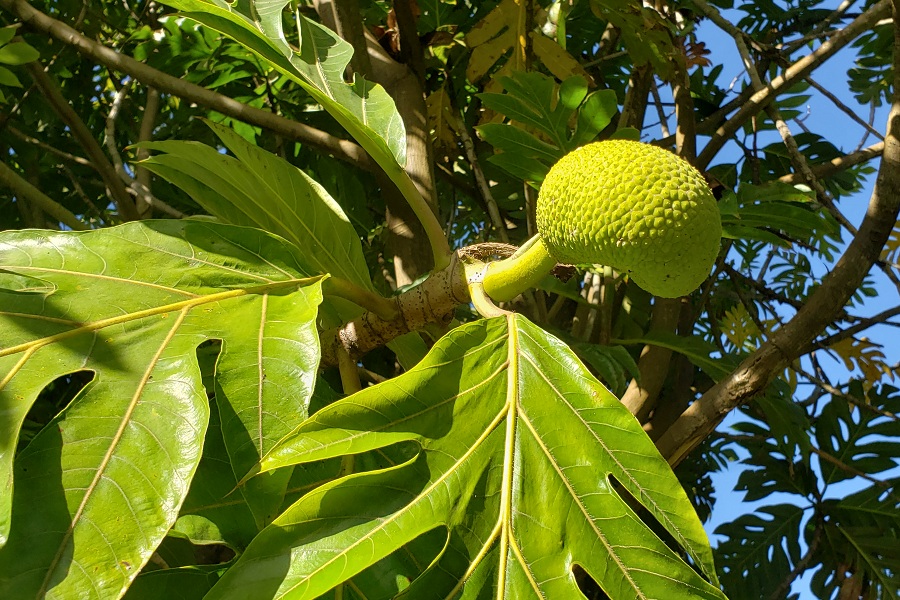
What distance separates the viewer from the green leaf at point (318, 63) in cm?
99

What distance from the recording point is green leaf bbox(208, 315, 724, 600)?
2.50 feet

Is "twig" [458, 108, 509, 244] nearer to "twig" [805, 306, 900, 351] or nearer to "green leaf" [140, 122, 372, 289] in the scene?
"green leaf" [140, 122, 372, 289]

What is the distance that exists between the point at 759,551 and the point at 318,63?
1.83m

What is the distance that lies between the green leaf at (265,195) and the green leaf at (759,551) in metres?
1.51

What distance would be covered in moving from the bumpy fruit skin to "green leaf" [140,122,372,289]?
363mm

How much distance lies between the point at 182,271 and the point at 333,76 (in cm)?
38

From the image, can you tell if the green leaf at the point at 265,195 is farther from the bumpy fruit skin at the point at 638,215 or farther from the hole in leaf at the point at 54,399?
the hole in leaf at the point at 54,399

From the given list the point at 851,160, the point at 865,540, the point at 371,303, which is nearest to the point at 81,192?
the point at 371,303

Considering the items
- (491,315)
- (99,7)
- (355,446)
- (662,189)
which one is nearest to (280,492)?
(355,446)

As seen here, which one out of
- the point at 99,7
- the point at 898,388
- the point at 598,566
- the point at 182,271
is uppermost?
the point at 99,7

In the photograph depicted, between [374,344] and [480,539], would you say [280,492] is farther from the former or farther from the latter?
[374,344]

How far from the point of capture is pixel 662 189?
2.70 feet

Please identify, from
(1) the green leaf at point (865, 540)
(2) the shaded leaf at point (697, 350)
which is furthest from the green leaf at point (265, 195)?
(1) the green leaf at point (865, 540)

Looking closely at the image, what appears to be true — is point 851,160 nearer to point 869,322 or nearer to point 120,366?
point 869,322
